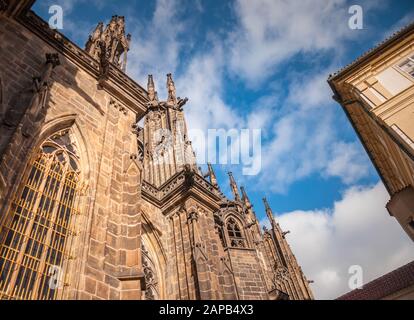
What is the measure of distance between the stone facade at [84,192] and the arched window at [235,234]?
214 inches

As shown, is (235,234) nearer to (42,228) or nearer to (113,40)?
(113,40)

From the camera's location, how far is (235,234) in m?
17.8

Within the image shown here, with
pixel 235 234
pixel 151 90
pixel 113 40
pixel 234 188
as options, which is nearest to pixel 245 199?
pixel 234 188

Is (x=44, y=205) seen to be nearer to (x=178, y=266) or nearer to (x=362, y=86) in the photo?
(x=178, y=266)

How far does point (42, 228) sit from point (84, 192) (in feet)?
3.92

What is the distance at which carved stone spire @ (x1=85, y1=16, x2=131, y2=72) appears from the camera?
11.7 meters

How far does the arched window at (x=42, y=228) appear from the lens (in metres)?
4.76

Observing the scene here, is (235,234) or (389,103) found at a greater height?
(235,234)

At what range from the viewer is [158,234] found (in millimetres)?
11500

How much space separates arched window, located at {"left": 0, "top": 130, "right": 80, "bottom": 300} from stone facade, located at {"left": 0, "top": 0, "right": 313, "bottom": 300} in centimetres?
2

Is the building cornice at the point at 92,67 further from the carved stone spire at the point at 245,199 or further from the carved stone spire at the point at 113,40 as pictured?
the carved stone spire at the point at 245,199

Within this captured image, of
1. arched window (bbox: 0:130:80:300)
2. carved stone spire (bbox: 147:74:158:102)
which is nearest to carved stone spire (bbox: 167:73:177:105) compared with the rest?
carved stone spire (bbox: 147:74:158:102)

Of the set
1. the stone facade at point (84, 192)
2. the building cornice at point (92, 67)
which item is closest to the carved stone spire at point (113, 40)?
the stone facade at point (84, 192)
